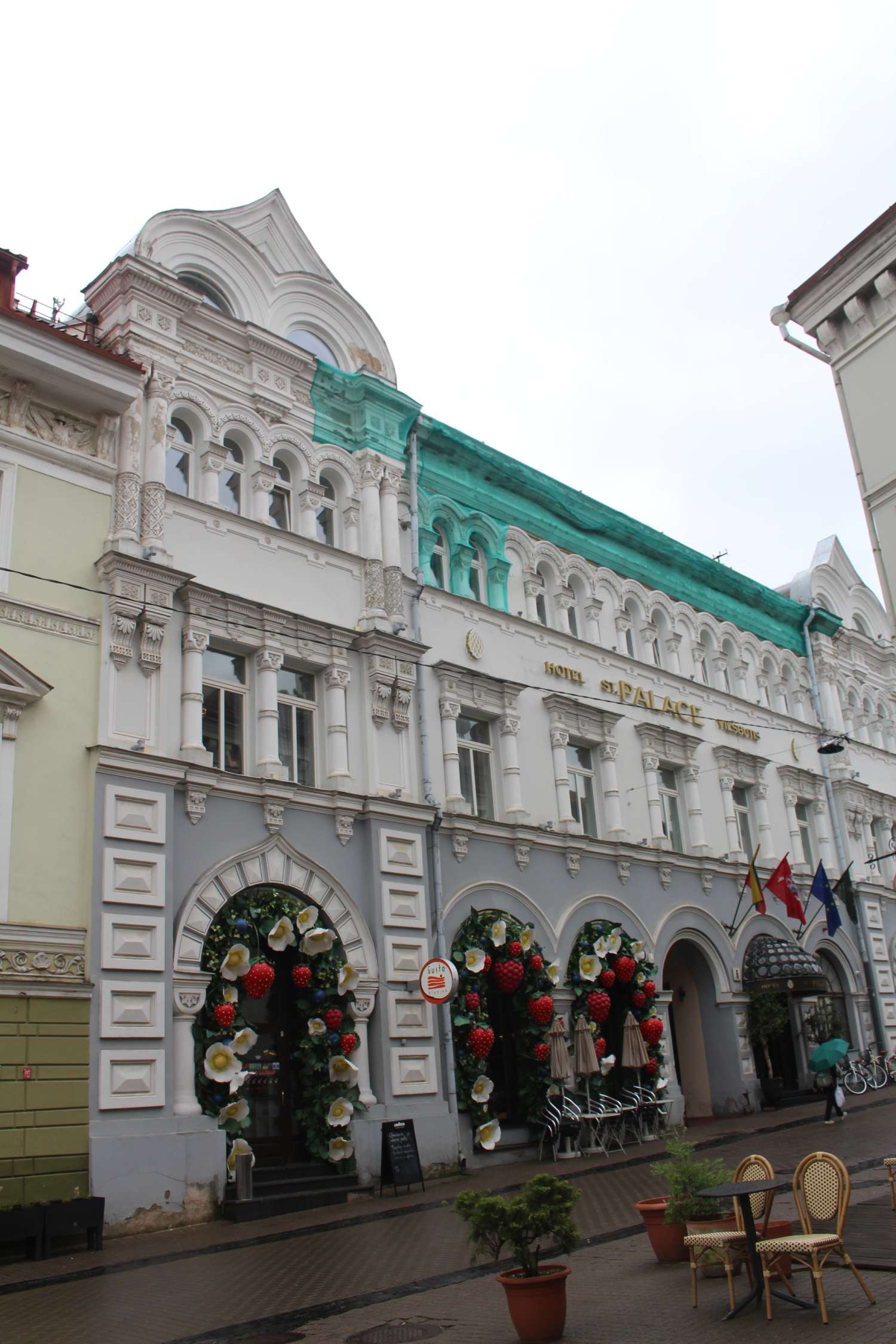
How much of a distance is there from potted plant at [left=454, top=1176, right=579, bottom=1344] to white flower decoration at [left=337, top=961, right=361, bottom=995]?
10004 millimetres

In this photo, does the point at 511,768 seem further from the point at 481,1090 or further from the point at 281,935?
the point at 281,935

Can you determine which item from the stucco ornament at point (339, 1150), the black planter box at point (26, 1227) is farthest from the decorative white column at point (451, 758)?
the black planter box at point (26, 1227)

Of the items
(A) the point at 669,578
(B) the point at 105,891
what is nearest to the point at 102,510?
(B) the point at 105,891

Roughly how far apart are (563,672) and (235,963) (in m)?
10.9

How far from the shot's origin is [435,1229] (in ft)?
47.2

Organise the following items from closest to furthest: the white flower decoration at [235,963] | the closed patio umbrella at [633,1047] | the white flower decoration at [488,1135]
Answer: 1. the white flower decoration at [235,963]
2. the white flower decoration at [488,1135]
3. the closed patio umbrella at [633,1047]

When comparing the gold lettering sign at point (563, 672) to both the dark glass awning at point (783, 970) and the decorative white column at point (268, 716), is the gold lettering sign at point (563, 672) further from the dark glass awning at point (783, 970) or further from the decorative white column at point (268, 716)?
the dark glass awning at point (783, 970)

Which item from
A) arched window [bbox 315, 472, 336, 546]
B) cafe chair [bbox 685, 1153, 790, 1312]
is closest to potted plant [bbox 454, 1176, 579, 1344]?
cafe chair [bbox 685, 1153, 790, 1312]

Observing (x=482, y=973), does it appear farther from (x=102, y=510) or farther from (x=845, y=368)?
(x=845, y=368)

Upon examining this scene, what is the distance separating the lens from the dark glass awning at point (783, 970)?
26.7 metres

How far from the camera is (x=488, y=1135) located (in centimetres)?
2008

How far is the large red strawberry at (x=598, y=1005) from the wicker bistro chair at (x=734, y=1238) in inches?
493

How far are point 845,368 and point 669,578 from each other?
13.8 m

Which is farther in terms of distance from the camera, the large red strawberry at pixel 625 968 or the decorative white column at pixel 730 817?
the decorative white column at pixel 730 817
